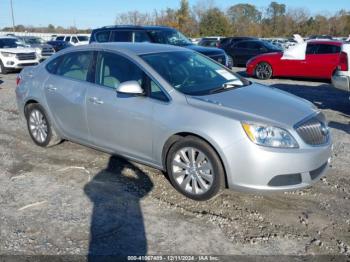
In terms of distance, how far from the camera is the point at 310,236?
3.46 metres

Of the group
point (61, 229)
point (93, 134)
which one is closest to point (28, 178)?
point (93, 134)

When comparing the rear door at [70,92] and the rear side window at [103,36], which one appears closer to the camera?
the rear door at [70,92]

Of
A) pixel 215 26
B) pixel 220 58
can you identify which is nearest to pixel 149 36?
pixel 220 58

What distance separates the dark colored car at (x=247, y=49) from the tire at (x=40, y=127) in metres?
14.7

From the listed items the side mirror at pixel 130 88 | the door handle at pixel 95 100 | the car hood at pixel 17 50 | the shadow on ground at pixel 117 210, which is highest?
the side mirror at pixel 130 88

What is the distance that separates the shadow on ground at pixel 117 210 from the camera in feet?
10.9

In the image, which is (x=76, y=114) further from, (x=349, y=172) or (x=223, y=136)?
(x=349, y=172)

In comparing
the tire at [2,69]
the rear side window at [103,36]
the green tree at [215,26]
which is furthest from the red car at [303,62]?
the green tree at [215,26]

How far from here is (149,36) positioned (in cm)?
1219

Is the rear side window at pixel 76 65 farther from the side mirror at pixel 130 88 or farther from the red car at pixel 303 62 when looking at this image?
the red car at pixel 303 62

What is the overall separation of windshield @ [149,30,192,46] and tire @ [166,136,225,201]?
8578 millimetres

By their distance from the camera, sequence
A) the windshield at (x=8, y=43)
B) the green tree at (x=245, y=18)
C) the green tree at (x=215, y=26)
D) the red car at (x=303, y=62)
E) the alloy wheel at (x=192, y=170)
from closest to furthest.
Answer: the alloy wheel at (x=192, y=170), the red car at (x=303, y=62), the windshield at (x=8, y=43), the green tree at (x=215, y=26), the green tree at (x=245, y=18)

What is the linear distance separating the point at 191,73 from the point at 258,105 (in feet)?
3.46

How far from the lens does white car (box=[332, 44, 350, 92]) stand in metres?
7.48
